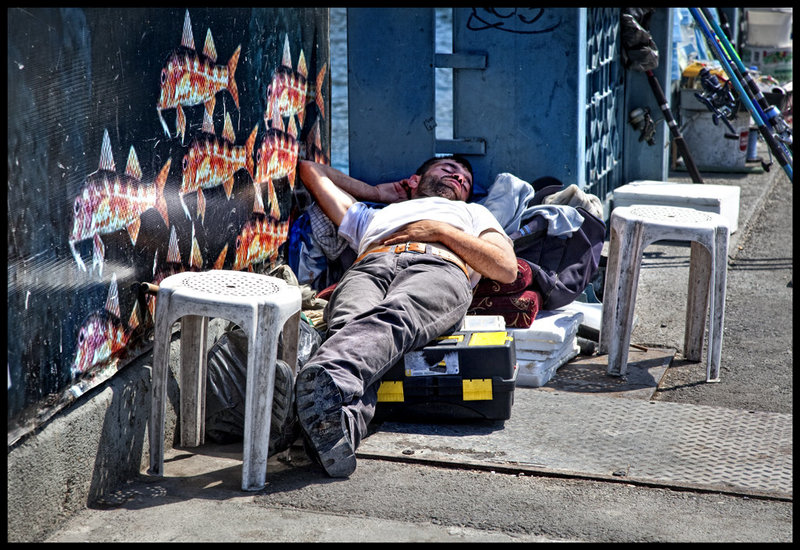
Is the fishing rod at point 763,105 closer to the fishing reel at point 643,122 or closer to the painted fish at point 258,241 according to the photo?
the fishing reel at point 643,122

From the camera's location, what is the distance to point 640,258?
448 cm

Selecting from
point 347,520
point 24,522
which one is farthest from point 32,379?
point 347,520

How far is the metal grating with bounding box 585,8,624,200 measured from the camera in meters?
6.31

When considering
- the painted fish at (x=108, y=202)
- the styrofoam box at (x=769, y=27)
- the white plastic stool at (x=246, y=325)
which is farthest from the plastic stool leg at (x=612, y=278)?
the styrofoam box at (x=769, y=27)

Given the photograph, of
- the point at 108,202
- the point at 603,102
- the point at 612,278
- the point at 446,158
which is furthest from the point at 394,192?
the point at 108,202

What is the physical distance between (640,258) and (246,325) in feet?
6.83

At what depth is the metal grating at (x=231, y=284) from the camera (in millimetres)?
3305

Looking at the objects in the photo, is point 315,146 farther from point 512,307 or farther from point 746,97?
point 746,97

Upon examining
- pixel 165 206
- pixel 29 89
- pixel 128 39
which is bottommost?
pixel 165 206

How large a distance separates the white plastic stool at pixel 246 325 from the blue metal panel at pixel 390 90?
253cm

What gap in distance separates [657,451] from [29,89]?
8.40ft

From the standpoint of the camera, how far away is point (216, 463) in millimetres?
3594

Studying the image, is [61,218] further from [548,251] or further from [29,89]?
[548,251]

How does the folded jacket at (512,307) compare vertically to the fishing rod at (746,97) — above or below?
below
